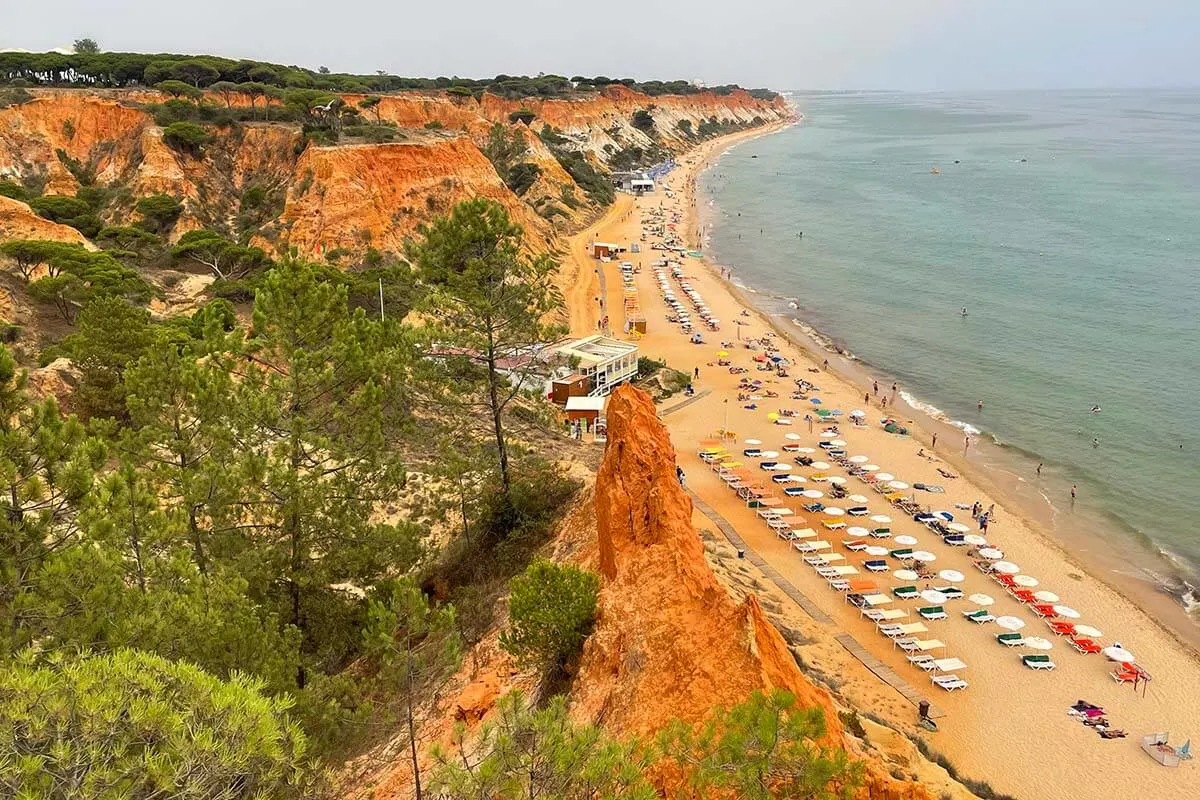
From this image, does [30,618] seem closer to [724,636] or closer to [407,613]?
[407,613]

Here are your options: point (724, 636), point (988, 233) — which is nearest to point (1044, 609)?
point (724, 636)

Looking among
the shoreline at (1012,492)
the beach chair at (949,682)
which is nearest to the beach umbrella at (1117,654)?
the shoreline at (1012,492)

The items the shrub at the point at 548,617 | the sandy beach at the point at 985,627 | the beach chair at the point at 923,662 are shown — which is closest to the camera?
the shrub at the point at 548,617

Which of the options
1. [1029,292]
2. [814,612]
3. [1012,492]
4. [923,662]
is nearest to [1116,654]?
[923,662]

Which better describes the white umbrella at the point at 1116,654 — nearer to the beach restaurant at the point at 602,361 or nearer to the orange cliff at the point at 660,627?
the orange cliff at the point at 660,627

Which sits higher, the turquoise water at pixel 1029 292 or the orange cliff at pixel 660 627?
the orange cliff at pixel 660 627

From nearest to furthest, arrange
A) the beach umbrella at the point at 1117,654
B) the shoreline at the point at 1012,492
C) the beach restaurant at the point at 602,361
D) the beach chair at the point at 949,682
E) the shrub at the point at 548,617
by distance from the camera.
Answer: the shrub at the point at 548,617, the beach chair at the point at 949,682, the beach umbrella at the point at 1117,654, the shoreline at the point at 1012,492, the beach restaurant at the point at 602,361
